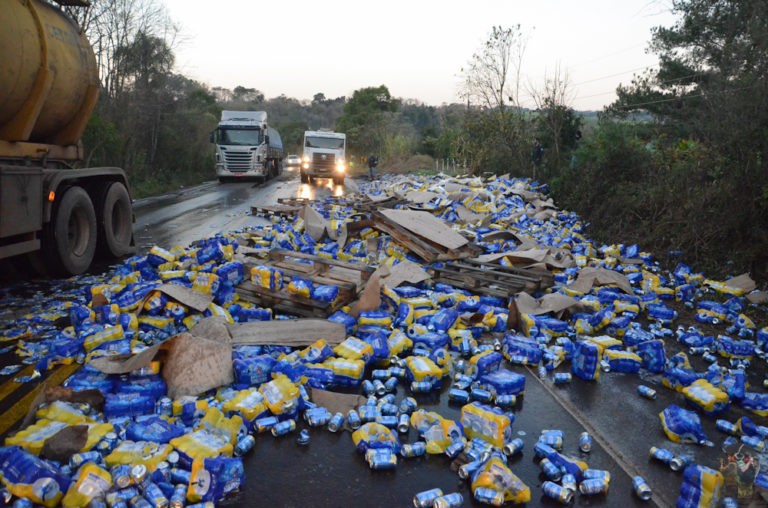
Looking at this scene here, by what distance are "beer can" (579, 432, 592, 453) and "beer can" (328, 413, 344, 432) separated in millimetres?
1594

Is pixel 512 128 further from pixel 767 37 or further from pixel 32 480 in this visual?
pixel 32 480

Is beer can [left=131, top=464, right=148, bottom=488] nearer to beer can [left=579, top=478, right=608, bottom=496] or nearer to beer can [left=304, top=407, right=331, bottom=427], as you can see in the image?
beer can [left=304, top=407, right=331, bottom=427]

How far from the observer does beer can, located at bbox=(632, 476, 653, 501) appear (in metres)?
2.92

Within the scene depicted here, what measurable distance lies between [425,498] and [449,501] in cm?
13

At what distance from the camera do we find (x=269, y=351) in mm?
4625

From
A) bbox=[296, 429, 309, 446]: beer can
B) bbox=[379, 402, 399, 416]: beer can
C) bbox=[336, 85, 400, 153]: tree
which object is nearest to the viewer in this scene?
bbox=[296, 429, 309, 446]: beer can

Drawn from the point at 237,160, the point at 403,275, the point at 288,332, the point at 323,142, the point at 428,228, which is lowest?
the point at 288,332

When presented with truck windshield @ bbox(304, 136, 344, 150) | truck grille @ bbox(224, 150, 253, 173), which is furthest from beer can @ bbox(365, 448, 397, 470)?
truck windshield @ bbox(304, 136, 344, 150)

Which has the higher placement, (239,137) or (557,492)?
(239,137)

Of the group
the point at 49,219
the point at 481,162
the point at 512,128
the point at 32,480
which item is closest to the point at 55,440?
the point at 32,480

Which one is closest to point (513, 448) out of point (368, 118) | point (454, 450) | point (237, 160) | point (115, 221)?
point (454, 450)

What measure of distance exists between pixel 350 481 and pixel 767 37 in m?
10.2

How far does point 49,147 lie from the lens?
23.7 feet

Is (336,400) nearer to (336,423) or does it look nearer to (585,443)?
(336,423)
